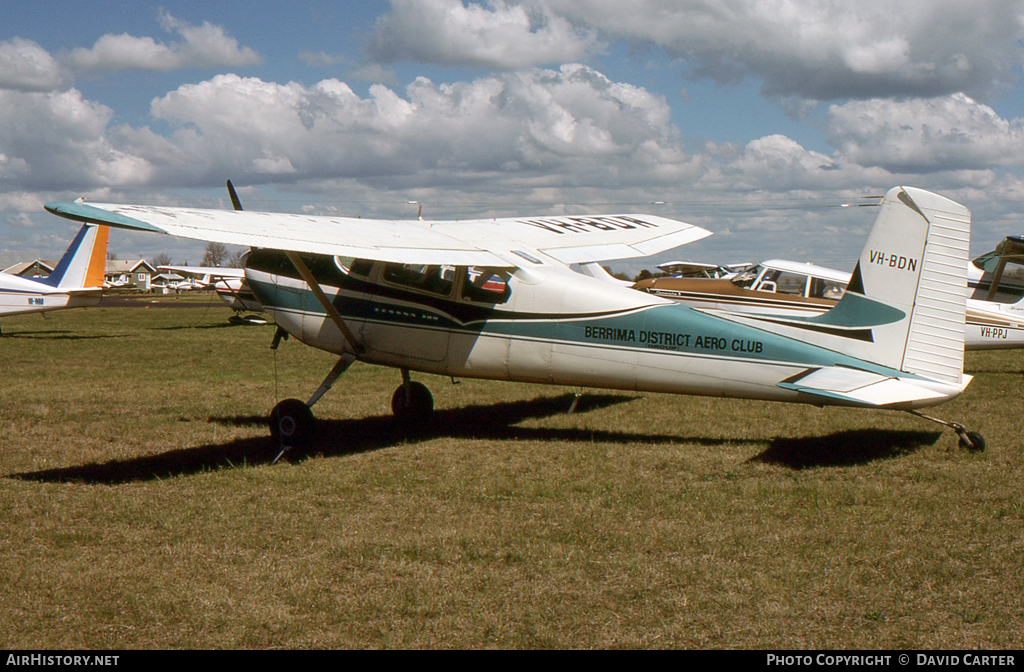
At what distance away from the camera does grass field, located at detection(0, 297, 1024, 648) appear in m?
3.88

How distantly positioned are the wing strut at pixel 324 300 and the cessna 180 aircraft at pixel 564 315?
2cm

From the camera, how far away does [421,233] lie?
28.0 ft

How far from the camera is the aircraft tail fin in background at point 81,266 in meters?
23.0

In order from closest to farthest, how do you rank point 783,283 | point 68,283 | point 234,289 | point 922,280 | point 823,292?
point 922,280
point 823,292
point 783,283
point 68,283
point 234,289

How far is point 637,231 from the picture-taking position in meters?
10.9

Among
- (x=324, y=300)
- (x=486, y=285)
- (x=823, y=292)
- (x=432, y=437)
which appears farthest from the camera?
(x=823, y=292)

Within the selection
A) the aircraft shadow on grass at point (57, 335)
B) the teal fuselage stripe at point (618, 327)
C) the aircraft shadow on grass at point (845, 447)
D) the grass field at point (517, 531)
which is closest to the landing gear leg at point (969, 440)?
the grass field at point (517, 531)

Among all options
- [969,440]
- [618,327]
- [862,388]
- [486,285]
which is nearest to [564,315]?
[618,327]

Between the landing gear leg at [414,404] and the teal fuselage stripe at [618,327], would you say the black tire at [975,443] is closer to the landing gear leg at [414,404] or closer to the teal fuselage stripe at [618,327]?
the teal fuselage stripe at [618,327]

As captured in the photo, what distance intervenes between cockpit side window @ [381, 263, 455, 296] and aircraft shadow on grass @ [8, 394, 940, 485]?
5.33 feet

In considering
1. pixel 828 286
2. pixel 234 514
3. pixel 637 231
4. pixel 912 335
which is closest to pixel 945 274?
pixel 912 335

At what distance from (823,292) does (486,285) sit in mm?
10227

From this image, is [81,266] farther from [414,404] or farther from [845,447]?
[845,447]
